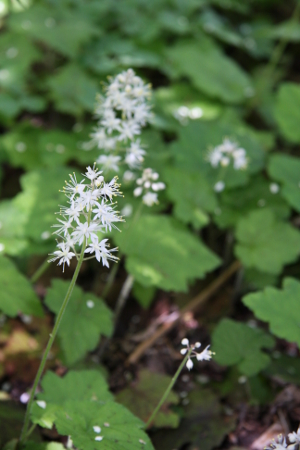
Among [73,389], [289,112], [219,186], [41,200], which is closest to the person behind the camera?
[73,389]

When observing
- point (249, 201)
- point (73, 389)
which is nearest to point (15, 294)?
point (73, 389)

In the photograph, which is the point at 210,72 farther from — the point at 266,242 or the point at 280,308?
the point at 280,308

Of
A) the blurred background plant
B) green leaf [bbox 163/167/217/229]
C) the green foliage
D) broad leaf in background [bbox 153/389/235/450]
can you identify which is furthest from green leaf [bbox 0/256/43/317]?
green leaf [bbox 163/167/217/229]

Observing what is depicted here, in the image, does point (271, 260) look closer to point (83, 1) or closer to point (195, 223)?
point (195, 223)

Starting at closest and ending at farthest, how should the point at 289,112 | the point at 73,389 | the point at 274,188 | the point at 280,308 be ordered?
the point at 73,389, the point at 280,308, the point at 274,188, the point at 289,112

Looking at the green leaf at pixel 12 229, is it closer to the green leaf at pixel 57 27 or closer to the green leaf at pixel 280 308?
the green leaf at pixel 280 308

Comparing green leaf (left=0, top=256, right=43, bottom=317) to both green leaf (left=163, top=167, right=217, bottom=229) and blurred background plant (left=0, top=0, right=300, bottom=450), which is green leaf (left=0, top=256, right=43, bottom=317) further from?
green leaf (left=163, top=167, right=217, bottom=229)

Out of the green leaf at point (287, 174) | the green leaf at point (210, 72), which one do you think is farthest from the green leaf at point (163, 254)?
the green leaf at point (210, 72)
